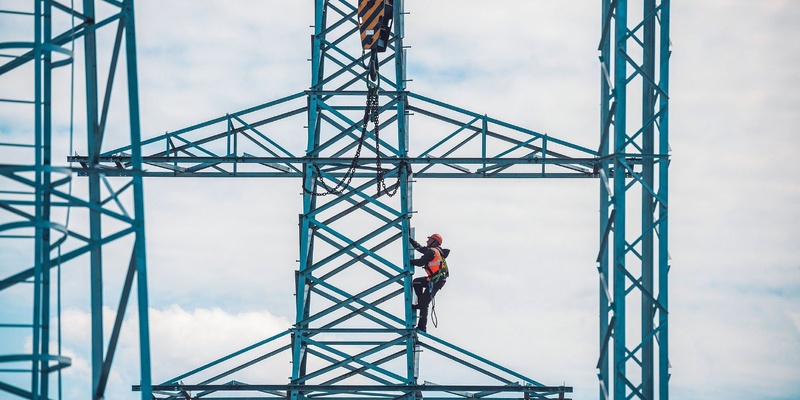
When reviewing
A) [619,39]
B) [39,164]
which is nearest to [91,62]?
[39,164]

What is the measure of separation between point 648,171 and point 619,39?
1.99 m

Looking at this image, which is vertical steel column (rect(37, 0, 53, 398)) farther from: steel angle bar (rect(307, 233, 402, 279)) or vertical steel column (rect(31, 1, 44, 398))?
steel angle bar (rect(307, 233, 402, 279))

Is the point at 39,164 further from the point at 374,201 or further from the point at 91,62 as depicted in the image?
the point at 374,201

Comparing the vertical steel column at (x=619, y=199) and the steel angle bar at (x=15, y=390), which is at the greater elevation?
the vertical steel column at (x=619, y=199)

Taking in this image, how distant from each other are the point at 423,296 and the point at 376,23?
4742 mm

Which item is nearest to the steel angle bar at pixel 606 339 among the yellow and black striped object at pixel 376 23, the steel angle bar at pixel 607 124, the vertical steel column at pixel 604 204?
the vertical steel column at pixel 604 204

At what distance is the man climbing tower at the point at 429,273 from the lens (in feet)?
91.0

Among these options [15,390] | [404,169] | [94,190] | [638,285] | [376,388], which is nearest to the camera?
[15,390]

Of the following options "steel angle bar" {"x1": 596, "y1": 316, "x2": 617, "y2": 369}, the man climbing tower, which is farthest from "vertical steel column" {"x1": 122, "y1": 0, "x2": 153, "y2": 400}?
the man climbing tower

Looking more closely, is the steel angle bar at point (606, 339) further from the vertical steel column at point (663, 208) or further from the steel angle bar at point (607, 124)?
the steel angle bar at point (607, 124)

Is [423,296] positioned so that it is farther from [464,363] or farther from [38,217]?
[38,217]

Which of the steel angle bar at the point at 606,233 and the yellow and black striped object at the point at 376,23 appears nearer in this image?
the steel angle bar at the point at 606,233

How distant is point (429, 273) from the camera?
2797 centimetres

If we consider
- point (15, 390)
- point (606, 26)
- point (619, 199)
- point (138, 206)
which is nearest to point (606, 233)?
point (619, 199)
